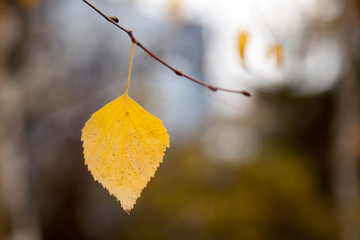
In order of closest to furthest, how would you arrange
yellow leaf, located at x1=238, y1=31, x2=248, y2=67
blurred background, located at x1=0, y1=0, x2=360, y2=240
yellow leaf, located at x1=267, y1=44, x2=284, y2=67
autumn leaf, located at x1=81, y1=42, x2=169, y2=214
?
autumn leaf, located at x1=81, y1=42, x2=169, y2=214 → yellow leaf, located at x1=238, y1=31, x2=248, y2=67 → yellow leaf, located at x1=267, y1=44, x2=284, y2=67 → blurred background, located at x1=0, y1=0, x2=360, y2=240

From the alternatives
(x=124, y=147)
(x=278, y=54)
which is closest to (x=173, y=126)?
(x=278, y=54)

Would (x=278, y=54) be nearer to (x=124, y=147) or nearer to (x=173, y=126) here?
(x=124, y=147)

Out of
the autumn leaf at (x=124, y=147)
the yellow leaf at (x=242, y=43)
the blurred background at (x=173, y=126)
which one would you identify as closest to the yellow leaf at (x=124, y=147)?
the autumn leaf at (x=124, y=147)

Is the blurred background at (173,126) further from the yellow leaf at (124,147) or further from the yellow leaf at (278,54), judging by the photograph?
the yellow leaf at (124,147)

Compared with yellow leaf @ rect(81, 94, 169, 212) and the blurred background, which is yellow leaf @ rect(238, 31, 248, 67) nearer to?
yellow leaf @ rect(81, 94, 169, 212)

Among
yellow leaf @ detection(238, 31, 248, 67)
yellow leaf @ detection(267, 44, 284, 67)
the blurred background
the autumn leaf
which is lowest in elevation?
the blurred background

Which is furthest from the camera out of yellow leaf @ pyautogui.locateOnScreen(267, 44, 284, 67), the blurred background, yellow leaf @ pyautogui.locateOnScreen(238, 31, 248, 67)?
the blurred background

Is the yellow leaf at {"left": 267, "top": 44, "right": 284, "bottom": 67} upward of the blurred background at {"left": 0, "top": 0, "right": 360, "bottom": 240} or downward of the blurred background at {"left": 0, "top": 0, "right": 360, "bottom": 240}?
upward

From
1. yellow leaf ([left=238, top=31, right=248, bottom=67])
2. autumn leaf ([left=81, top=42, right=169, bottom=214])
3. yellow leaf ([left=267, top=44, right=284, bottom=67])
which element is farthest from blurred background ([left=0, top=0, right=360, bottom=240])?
autumn leaf ([left=81, top=42, right=169, bottom=214])

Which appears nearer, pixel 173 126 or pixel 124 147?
pixel 124 147

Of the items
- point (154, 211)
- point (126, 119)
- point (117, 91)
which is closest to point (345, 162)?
point (154, 211)
